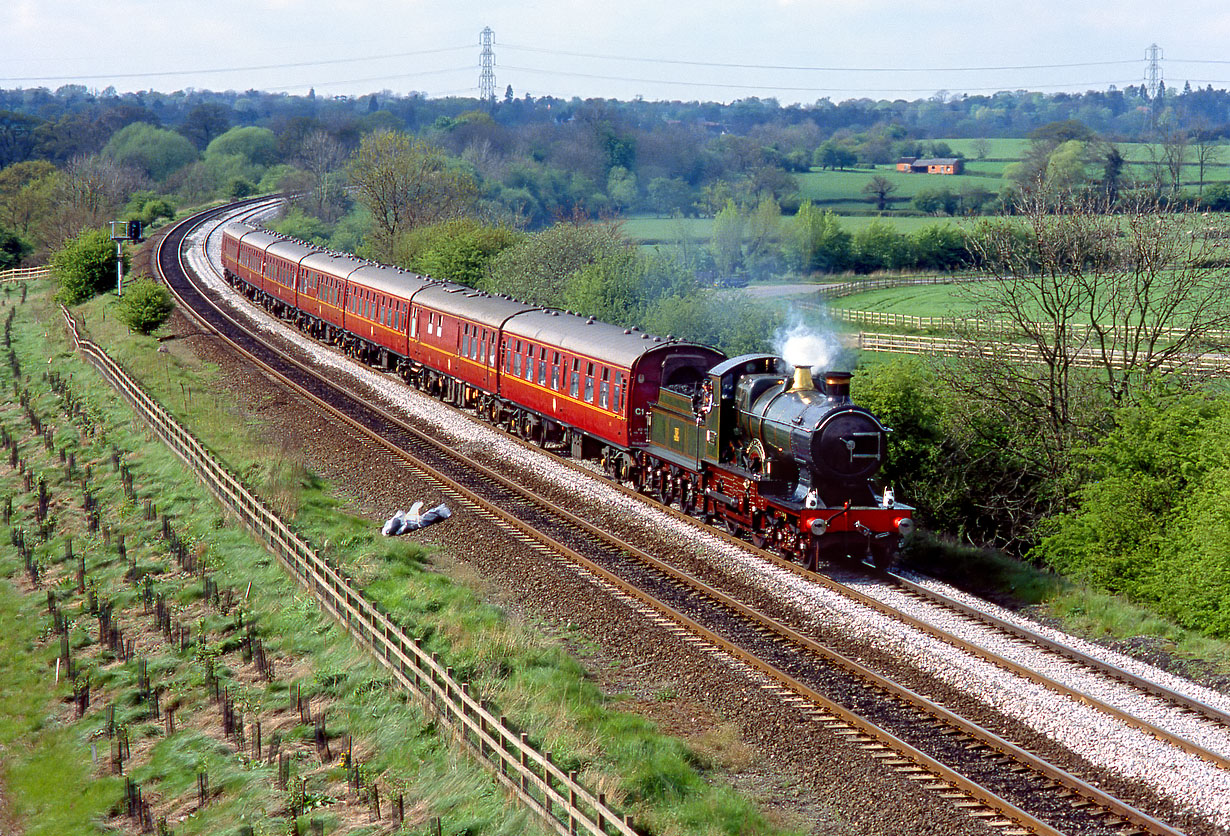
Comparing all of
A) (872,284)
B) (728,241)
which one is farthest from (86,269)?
(872,284)

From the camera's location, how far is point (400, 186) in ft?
231

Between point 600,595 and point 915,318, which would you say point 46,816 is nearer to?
point 600,595

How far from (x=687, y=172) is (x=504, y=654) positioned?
89.2m

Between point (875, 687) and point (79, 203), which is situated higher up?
point (79, 203)

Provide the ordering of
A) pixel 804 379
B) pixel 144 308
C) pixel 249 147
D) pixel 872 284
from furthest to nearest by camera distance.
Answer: pixel 249 147 < pixel 872 284 < pixel 144 308 < pixel 804 379

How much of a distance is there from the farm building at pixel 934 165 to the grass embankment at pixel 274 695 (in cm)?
9738

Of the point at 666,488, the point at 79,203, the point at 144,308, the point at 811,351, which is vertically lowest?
the point at 666,488

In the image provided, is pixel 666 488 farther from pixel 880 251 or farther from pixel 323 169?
pixel 323 169

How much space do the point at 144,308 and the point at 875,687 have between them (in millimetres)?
37239

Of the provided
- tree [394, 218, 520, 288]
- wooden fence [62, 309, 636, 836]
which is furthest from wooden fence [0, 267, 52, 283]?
wooden fence [62, 309, 636, 836]

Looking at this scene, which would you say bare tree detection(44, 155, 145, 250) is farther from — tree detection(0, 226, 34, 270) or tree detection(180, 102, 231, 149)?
tree detection(180, 102, 231, 149)

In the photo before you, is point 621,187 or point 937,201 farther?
point 621,187

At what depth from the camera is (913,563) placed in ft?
70.3

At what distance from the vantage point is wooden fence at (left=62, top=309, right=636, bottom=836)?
1098cm
